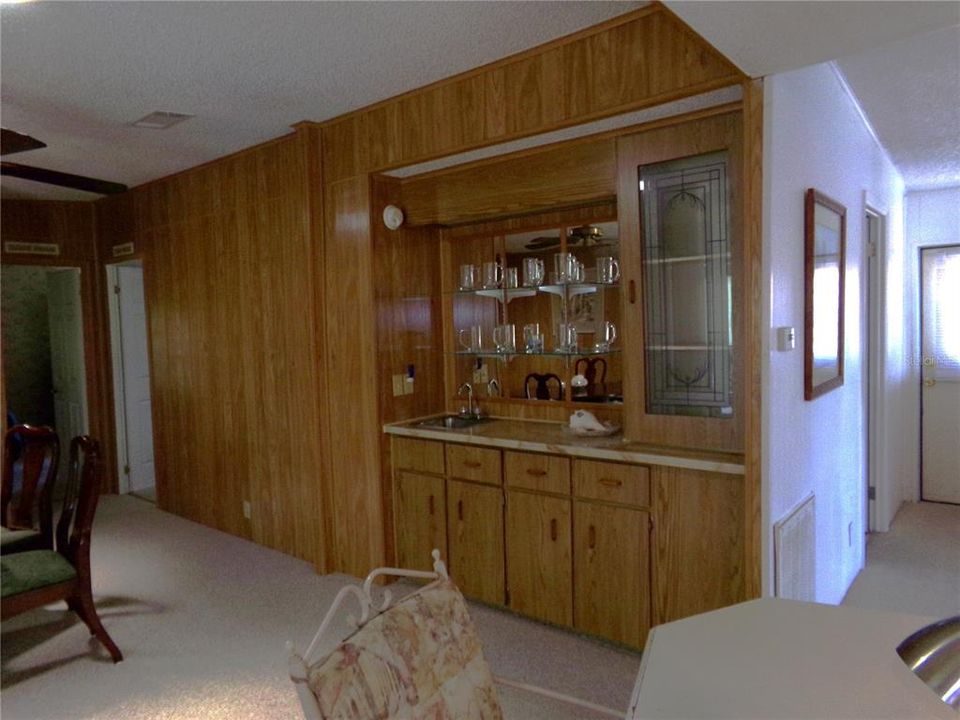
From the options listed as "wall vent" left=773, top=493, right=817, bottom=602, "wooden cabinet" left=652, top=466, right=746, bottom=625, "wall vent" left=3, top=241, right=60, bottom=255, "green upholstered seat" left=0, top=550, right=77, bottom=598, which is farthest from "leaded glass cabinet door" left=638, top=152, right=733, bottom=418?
"wall vent" left=3, top=241, right=60, bottom=255

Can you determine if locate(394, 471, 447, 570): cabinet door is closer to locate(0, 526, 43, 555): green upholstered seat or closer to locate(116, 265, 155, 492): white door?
locate(0, 526, 43, 555): green upholstered seat

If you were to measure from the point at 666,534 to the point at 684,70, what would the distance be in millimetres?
1757

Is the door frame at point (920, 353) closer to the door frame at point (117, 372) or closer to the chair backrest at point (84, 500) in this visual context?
the chair backrest at point (84, 500)

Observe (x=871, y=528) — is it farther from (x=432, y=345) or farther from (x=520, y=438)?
(x=432, y=345)

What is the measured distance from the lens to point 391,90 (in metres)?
3.12

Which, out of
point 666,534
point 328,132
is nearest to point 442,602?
point 666,534

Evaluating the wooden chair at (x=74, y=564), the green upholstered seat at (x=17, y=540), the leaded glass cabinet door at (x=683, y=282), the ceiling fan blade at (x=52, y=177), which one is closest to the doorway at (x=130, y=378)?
the green upholstered seat at (x=17, y=540)

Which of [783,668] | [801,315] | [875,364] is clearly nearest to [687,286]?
[801,315]

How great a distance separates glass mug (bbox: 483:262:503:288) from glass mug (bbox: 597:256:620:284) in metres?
0.62

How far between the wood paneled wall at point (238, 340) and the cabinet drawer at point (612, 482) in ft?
5.50

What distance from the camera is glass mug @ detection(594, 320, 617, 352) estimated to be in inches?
128

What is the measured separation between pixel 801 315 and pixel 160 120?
3308mm

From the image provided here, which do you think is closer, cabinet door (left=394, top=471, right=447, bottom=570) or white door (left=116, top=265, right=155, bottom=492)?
cabinet door (left=394, top=471, right=447, bottom=570)

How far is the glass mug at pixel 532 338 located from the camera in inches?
138
